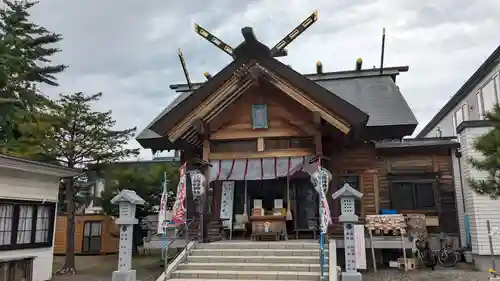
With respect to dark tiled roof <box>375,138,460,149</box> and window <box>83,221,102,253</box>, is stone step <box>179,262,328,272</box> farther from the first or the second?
window <box>83,221,102,253</box>

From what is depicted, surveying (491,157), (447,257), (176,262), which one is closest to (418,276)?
(447,257)

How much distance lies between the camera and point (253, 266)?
995 centimetres

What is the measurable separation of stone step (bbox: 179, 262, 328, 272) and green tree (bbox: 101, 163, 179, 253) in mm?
8269

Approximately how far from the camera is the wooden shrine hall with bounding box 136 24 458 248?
486 inches

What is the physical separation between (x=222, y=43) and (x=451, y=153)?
9.67 m

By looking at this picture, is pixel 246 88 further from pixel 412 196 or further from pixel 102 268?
pixel 102 268

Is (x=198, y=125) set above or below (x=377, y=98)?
below

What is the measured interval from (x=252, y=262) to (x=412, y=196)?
775 cm

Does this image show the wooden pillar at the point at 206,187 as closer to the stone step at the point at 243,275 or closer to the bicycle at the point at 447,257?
the stone step at the point at 243,275

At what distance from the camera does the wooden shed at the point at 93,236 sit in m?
20.8

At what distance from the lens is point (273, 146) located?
1305 cm

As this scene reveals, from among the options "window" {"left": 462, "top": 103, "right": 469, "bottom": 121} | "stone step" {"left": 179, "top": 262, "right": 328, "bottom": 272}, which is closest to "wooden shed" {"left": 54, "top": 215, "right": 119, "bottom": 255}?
"stone step" {"left": 179, "top": 262, "right": 328, "bottom": 272}

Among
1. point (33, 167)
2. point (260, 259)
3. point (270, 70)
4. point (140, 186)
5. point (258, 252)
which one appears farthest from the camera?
point (140, 186)

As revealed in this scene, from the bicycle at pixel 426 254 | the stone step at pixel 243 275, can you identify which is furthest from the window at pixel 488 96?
the stone step at pixel 243 275
